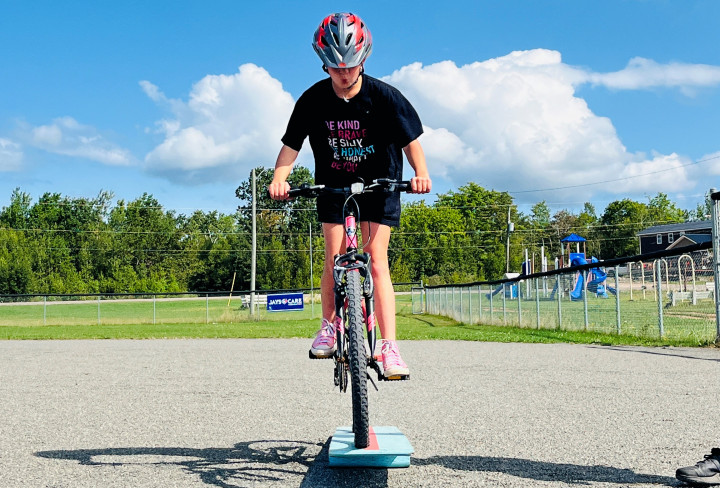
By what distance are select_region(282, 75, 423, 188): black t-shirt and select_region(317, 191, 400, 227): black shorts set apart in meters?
0.11

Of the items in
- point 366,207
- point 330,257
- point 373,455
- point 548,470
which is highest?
point 366,207

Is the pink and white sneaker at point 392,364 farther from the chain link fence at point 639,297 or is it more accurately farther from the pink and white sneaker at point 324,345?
the chain link fence at point 639,297

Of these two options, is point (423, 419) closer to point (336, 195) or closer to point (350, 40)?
point (336, 195)

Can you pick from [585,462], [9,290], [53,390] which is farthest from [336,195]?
[9,290]

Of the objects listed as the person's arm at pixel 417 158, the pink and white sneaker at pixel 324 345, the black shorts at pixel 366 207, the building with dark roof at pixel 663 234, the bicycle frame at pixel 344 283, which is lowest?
the pink and white sneaker at pixel 324 345

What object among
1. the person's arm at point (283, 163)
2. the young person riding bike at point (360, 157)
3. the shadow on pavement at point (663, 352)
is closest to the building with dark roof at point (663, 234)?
the shadow on pavement at point (663, 352)

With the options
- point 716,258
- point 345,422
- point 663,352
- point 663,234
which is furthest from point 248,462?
point 663,234

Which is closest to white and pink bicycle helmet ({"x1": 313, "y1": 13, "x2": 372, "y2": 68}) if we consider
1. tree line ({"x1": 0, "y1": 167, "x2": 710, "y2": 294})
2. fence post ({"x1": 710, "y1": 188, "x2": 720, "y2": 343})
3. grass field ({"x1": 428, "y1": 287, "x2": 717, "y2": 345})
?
fence post ({"x1": 710, "y1": 188, "x2": 720, "y2": 343})

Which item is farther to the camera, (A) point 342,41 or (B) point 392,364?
(B) point 392,364

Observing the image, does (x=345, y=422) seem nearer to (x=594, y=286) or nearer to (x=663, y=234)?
(x=594, y=286)

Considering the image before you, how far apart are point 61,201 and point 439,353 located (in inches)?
3247

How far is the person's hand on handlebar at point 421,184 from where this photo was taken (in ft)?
14.8

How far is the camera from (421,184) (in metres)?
4.57

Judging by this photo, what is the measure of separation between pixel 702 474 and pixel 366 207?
2448 mm
